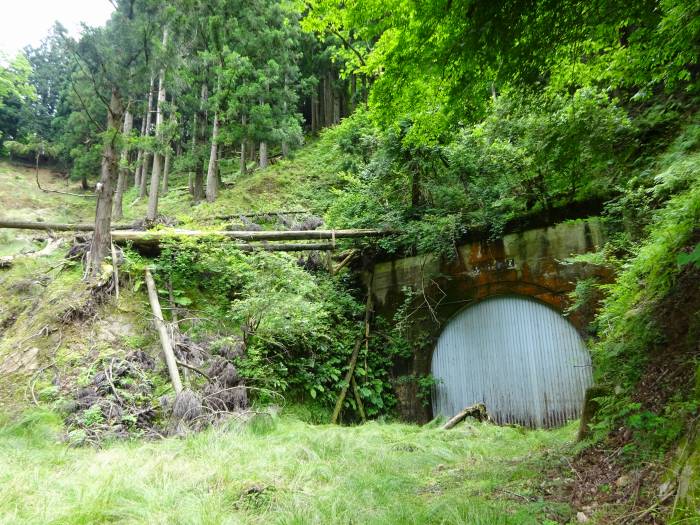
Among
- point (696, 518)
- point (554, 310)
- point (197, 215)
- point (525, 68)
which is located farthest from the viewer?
point (197, 215)

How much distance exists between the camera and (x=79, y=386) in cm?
638

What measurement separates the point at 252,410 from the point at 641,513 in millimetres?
5434

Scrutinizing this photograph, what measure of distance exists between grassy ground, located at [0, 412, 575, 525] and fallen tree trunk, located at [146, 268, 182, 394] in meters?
1.37

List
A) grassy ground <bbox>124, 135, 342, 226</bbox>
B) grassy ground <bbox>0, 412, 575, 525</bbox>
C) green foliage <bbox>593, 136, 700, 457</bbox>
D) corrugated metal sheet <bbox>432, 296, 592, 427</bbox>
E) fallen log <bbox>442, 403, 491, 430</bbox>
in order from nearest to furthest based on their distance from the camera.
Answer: green foliage <bbox>593, 136, 700, 457</bbox> < grassy ground <bbox>0, 412, 575, 525</bbox> < fallen log <bbox>442, 403, 491, 430</bbox> < corrugated metal sheet <bbox>432, 296, 592, 427</bbox> < grassy ground <bbox>124, 135, 342, 226</bbox>

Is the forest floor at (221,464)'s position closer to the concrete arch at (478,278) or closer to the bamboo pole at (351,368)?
the bamboo pole at (351,368)

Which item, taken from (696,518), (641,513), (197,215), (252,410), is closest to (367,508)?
(641,513)

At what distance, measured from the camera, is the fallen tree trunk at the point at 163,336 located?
6668 mm

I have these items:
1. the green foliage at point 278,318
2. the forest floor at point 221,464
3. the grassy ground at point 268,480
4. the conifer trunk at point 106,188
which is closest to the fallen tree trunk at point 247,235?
the green foliage at point 278,318

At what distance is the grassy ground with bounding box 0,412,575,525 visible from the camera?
2896mm

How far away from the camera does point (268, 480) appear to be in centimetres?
368

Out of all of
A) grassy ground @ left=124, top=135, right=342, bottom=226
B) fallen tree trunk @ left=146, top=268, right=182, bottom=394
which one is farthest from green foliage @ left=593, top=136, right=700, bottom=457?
grassy ground @ left=124, top=135, right=342, bottom=226

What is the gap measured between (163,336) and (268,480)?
4412 mm

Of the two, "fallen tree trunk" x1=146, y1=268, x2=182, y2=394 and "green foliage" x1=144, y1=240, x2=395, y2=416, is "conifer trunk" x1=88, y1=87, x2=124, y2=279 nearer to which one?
"green foliage" x1=144, y1=240, x2=395, y2=416

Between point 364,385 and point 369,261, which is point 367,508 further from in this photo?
point 369,261
